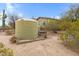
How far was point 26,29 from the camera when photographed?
4.73ft

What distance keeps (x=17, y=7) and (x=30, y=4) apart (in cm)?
13

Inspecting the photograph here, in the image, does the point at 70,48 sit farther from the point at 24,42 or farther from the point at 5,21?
the point at 5,21

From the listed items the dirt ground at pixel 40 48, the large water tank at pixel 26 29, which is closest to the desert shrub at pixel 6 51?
the dirt ground at pixel 40 48

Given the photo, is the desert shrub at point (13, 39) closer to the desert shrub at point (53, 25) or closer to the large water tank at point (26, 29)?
the large water tank at point (26, 29)

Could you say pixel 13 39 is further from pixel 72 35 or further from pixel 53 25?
pixel 72 35

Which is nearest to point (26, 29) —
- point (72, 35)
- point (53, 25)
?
point (53, 25)

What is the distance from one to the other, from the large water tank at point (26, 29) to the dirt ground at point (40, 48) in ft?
0.24

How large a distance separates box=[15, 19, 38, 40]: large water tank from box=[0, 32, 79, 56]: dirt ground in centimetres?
7

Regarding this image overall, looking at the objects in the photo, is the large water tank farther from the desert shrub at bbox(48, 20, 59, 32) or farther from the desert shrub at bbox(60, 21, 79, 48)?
the desert shrub at bbox(60, 21, 79, 48)

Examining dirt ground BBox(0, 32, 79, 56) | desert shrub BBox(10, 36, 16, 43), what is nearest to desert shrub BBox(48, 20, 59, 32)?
dirt ground BBox(0, 32, 79, 56)

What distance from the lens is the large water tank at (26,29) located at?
56.3 inches

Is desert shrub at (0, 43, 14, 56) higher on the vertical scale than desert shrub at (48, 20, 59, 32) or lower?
lower

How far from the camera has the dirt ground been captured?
4.61ft

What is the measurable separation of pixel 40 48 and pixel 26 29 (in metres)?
0.23
